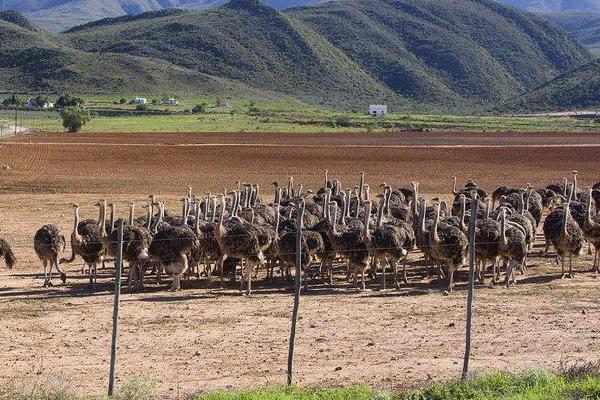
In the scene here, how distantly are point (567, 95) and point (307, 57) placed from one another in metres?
44.8

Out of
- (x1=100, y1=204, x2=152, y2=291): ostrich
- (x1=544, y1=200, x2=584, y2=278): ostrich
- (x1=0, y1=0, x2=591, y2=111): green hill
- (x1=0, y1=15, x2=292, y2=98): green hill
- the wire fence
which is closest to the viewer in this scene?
the wire fence

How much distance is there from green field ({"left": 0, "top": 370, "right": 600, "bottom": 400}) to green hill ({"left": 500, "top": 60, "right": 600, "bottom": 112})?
127279mm

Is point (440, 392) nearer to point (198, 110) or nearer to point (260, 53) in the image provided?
point (198, 110)

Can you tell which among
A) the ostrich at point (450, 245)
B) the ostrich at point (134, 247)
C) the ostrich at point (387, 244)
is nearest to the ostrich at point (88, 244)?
the ostrich at point (134, 247)

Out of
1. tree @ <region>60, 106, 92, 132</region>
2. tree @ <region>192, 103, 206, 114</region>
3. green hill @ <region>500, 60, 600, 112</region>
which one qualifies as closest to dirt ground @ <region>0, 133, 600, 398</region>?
tree @ <region>60, 106, 92, 132</region>

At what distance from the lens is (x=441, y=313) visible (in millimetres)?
16203

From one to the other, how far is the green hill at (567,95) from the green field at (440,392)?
127 meters

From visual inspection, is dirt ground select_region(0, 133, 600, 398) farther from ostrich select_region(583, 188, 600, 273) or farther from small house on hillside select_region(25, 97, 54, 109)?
small house on hillside select_region(25, 97, 54, 109)

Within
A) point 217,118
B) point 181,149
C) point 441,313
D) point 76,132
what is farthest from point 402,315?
point 217,118

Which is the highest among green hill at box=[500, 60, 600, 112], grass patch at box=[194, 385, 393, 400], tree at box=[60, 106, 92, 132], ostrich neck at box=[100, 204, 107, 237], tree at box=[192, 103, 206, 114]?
green hill at box=[500, 60, 600, 112]

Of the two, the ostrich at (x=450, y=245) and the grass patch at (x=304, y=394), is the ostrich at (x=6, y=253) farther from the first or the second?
the grass patch at (x=304, y=394)

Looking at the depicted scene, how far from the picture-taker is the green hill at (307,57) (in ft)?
477

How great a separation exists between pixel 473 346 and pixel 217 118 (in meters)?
93.5

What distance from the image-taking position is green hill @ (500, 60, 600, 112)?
135500 millimetres
